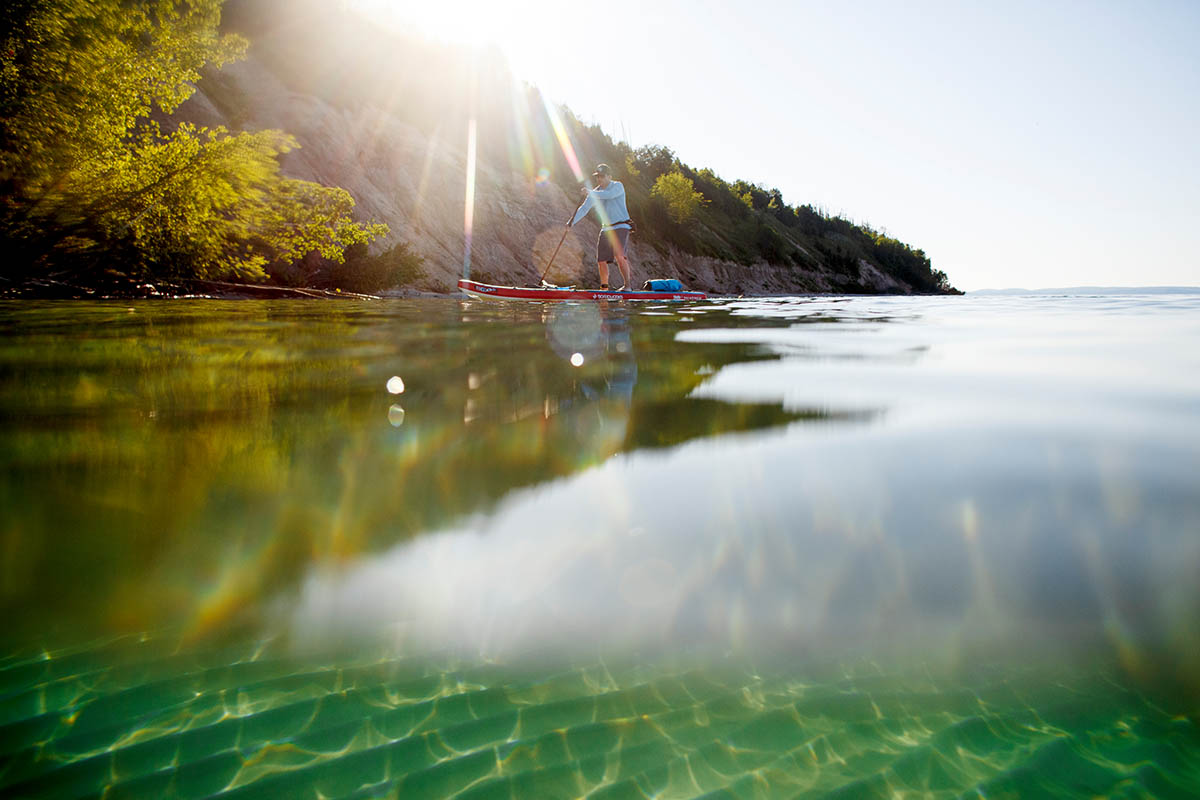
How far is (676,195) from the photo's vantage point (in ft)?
180

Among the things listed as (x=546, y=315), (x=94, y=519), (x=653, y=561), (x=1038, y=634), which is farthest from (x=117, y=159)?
(x=1038, y=634)

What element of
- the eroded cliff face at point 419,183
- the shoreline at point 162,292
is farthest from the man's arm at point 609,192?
the eroded cliff face at point 419,183

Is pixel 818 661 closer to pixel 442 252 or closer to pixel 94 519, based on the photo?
pixel 94 519

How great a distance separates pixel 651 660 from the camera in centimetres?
156

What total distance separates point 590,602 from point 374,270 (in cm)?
2187

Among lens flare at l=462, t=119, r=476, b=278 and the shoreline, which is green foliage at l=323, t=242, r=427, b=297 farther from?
lens flare at l=462, t=119, r=476, b=278

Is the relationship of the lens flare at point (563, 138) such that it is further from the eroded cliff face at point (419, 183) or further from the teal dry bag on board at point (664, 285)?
the teal dry bag on board at point (664, 285)

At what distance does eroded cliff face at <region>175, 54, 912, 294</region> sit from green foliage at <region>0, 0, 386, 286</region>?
10.2 metres

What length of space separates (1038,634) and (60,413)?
4.66m

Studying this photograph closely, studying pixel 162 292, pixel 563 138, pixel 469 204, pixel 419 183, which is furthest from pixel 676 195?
pixel 162 292

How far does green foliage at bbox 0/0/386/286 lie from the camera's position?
11031mm

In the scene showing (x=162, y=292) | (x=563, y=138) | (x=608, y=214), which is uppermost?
(x=563, y=138)

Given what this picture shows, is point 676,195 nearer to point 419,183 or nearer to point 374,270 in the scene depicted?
point 419,183

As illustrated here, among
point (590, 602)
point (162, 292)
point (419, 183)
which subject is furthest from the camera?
point (419, 183)
